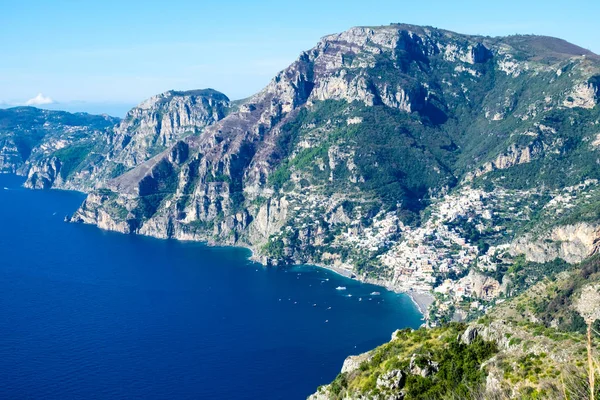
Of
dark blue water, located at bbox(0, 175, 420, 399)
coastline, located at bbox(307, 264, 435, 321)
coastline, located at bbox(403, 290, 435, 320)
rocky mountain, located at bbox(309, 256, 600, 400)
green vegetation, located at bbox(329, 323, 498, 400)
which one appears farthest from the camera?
coastline, located at bbox(307, 264, 435, 321)

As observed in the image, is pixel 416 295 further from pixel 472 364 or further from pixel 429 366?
pixel 472 364

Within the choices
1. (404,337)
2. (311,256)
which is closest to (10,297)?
(311,256)

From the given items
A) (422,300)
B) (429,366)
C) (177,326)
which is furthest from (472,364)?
(422,300)

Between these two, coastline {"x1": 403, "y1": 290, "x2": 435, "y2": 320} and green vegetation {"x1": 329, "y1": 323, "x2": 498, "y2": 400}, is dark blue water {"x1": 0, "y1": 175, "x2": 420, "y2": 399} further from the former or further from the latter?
green vegetation {"x1": 329, "y1": 323, "x2": 498, "y2": 400}

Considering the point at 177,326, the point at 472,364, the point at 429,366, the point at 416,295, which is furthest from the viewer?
the point at 416,295

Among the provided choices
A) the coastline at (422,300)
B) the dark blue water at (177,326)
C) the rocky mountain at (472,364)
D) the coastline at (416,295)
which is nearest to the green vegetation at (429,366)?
the rocky mountain at (472,364)

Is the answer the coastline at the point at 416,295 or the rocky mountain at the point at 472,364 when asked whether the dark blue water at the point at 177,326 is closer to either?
the coastline at the point at 416,295

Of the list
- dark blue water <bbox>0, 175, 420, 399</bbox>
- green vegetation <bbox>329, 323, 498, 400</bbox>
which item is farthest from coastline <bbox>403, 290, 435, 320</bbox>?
green vegetation <bbox>329, 323, 498, 400</bbox>

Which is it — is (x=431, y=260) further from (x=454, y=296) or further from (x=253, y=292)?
(x=253, y=292)
